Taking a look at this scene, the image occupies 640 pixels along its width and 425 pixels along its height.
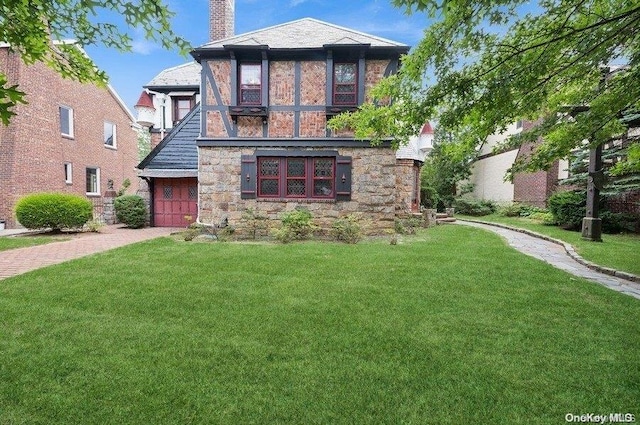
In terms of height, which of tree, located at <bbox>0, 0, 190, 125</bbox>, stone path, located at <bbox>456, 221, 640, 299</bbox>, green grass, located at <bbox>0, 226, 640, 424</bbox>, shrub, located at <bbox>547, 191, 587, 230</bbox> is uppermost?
tree, located at <bbox>0, 0, 190, 125</bbox>

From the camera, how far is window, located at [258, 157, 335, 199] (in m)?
10.5

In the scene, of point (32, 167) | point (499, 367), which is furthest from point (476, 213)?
point (32, 167)

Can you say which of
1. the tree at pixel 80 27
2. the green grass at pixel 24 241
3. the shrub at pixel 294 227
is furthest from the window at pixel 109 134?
the tree at pixel 80 27

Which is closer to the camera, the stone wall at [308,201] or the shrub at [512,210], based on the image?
the stone wall at [308,201]

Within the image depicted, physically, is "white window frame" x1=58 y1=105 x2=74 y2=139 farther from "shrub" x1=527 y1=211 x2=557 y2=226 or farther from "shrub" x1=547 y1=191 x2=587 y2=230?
"shrub" x1=527 y1=211 x2=557 y2=226

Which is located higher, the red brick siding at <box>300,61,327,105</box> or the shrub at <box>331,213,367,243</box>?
the red brick siding at <box>300,61,327,105</box>

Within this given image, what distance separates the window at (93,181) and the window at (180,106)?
21.1 ft

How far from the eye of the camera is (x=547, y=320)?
3.67m

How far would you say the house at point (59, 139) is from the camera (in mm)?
12375

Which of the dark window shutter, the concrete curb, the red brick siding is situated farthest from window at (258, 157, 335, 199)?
the concrete curb

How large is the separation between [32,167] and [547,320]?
57.4 feet

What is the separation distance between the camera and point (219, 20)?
13.0 meters

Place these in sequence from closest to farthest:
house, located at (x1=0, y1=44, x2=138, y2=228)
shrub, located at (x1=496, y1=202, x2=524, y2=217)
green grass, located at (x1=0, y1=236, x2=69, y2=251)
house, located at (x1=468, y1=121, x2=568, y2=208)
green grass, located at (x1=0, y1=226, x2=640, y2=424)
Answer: green grass, located at (x1=0, y1=226, x2=640, y2=424), green grass, located at (x1=0, y1=236, x2=69, y2=251), house, located at (x1=0, y1=44, x2=138, y2=228), house, located at (x1=468, y1=121, x2=568, y2=208), shrub, located at (x1=496, y1=202, x2=524, y2=217)

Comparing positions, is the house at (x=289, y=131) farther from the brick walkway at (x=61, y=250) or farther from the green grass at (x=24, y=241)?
the green grass at (x=24, y=241)
